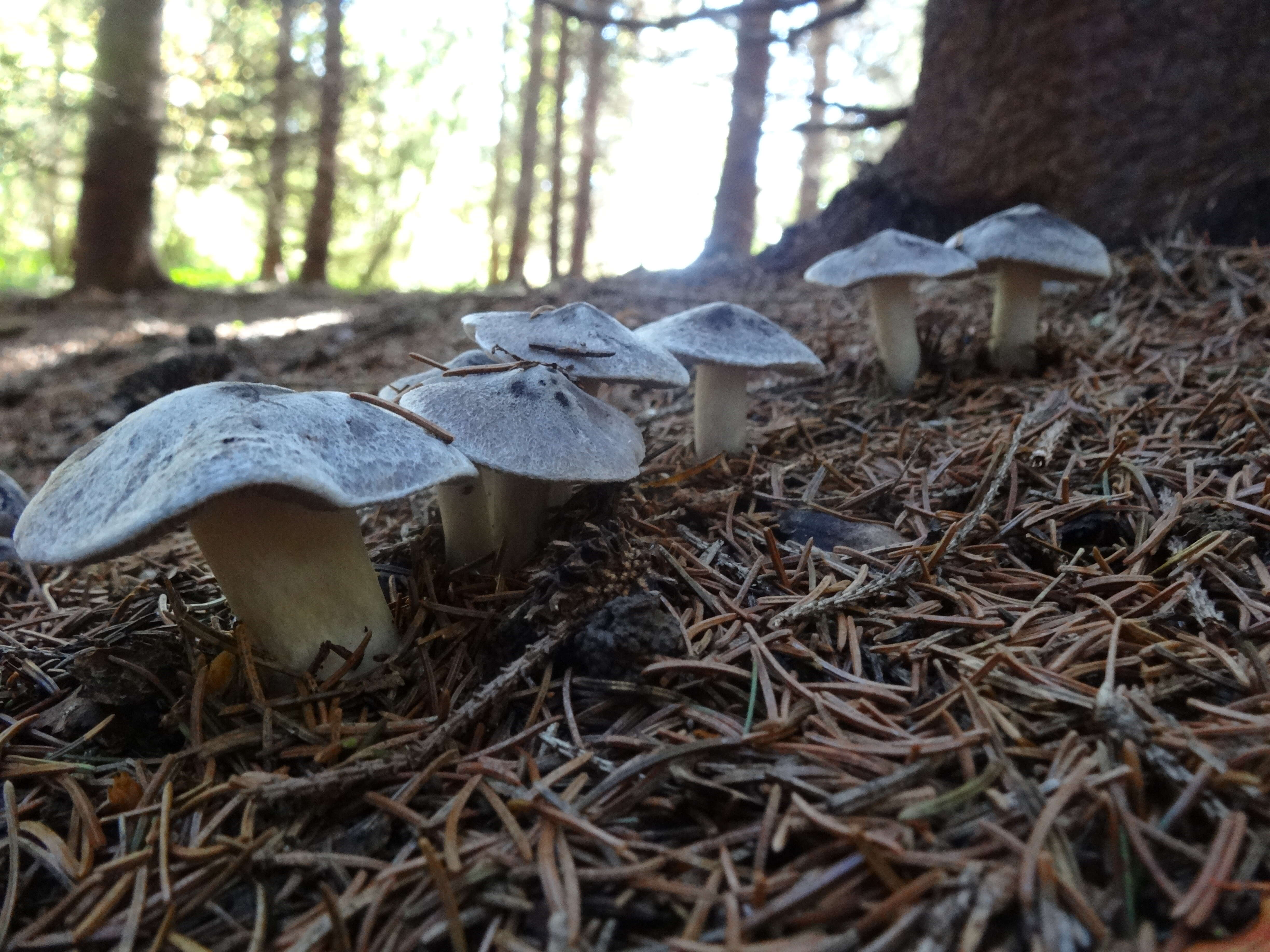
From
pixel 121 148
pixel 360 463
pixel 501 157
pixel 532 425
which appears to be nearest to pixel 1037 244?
pixel 532 425

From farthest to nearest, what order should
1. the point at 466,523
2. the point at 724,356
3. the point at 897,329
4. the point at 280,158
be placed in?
1. the point at 280,158
2. the point at 897,329
3. the point at 724,356
4. the point at 466,523

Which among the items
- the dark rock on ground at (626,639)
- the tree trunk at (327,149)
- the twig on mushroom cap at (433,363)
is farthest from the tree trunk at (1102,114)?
the tree trunk at (327,149)

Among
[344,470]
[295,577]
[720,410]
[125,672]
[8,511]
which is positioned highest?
[720,410]

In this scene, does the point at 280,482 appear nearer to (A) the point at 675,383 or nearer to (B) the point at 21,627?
(A) the point at 675,383

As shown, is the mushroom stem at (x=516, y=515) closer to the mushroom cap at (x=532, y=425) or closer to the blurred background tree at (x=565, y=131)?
the mushroom cap at (x=532, y=425)

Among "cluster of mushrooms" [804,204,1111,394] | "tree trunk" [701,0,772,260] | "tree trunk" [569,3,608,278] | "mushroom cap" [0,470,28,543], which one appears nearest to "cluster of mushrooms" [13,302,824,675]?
"cluster of mushrooms" [804,204,1111,394]

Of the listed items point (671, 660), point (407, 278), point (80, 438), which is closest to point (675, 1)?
point (80, 438)

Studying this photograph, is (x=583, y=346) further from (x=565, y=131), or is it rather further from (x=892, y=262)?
(x=565, y=131)
